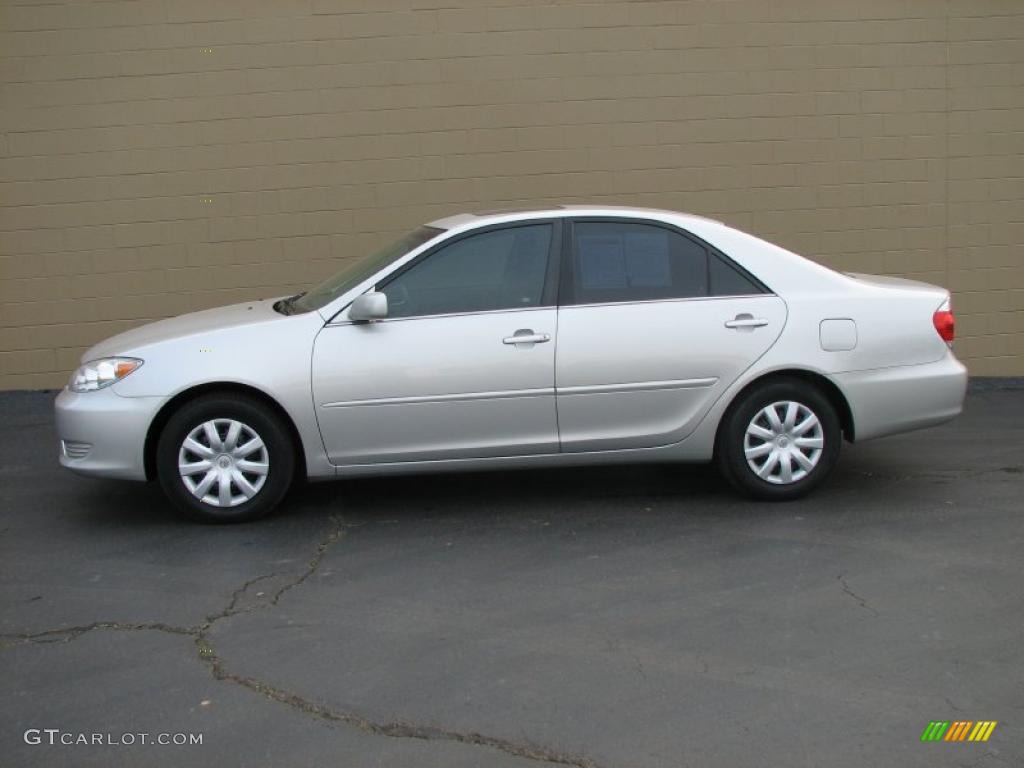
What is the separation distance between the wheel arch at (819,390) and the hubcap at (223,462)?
2.41 meters

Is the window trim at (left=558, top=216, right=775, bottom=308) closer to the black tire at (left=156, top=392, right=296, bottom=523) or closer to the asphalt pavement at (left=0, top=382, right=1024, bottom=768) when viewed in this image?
the asphalt pavement at (left=0, top=382, right=1024, bottom=768)

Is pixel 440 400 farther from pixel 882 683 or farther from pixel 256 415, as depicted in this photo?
pixel 882 683

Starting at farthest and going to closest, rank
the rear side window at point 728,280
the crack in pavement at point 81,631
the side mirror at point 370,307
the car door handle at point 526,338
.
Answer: the rear side window at point 728,280
the car door handle at point 526,338
the side mirror at point 370,307
the crack in pavement at point 81,631

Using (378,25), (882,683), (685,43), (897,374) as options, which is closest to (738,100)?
(685,43)

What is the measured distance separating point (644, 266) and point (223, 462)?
2.40 metres

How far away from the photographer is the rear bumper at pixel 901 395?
22.5 ft

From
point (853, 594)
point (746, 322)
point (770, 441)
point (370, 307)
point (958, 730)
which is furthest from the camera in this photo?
point (770, 441)

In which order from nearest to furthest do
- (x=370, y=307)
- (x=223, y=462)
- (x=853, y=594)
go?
1. (x=853, y=594)
2. (x=370, y=307)
3. (x=223, y=462)

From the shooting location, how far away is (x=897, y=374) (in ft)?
22.6

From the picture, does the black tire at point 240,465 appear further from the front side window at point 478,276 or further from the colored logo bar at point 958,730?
the colored logo bar at point 958,730

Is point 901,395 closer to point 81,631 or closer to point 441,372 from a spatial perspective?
point 441,372

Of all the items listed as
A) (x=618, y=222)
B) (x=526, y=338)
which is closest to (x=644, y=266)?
(x=618, y=222)

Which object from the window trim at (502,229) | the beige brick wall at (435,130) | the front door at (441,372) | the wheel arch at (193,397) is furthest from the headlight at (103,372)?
the beige brick wall at (435,130)

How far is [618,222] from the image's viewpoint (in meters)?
6.95
